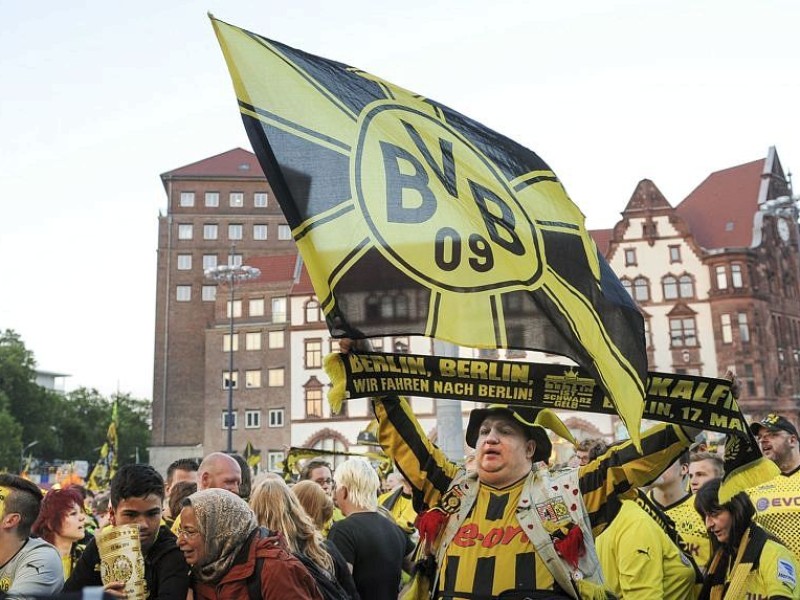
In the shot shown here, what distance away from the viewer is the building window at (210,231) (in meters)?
79.6

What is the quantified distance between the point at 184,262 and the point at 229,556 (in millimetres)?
76787

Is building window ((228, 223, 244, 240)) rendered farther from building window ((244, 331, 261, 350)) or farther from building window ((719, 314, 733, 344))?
building window ((719, 314, 733, 344))

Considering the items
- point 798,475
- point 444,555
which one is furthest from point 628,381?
point 798,475

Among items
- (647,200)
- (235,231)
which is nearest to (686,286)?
(647,200)

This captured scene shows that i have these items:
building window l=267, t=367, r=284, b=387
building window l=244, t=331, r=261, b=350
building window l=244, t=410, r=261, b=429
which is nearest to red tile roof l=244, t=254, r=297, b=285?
building window l=244, t=331, r=261, b=350

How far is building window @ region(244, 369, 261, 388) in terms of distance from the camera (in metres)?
66.4

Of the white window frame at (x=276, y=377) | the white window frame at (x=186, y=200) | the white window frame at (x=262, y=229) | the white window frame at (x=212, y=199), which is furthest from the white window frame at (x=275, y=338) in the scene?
the white window frame at (x=186, y=200)

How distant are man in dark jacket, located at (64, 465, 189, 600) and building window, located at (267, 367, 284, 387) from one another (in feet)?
202

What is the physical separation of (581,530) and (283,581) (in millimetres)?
1440

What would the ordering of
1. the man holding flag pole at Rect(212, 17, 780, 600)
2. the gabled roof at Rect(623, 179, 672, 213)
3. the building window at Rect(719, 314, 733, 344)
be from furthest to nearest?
the gabled roof at Rect(623, 179, 672, 213) → the building window at Rect(719, 314, 733, 344) → the man holding flag pole at Rect(212, 17, 780, 600)

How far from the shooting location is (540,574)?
14.6 ft

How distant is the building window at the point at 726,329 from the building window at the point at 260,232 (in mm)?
39149

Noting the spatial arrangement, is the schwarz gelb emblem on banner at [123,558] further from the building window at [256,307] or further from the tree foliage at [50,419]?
the tree foliage at [50,419]

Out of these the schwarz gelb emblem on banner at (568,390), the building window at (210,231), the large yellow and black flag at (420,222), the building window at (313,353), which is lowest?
the schwarz gelb emblem on banner at (568,390)
